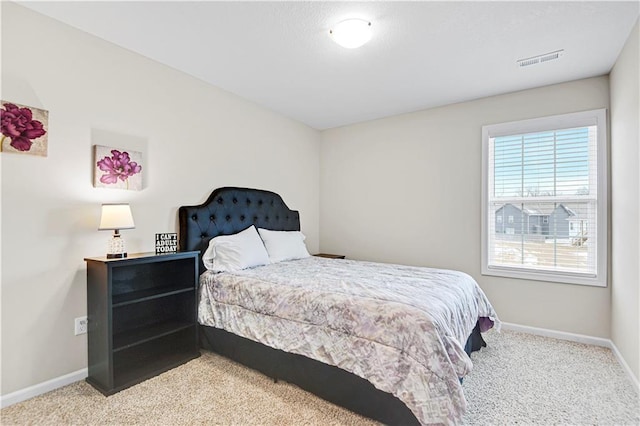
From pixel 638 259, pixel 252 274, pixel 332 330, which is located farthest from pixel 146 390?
pixel 638 259

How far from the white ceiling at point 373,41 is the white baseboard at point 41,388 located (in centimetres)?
248

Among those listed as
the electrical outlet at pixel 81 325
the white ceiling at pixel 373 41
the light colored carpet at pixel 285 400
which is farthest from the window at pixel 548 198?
the electrical outlet at pixel 81 325

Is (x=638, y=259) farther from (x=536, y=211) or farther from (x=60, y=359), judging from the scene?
(x=60, y=359)

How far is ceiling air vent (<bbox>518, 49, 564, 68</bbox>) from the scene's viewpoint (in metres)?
2.52

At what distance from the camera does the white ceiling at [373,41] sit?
201 centimetres

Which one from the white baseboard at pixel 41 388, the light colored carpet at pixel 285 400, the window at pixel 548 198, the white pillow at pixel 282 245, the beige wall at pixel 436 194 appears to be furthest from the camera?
the white pillow at pixel 282 245

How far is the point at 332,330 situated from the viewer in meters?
1.92

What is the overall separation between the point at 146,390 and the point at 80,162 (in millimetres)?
1679

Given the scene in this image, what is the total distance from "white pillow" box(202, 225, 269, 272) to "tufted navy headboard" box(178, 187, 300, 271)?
145 mm

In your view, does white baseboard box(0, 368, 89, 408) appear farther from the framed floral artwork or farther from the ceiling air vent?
the ceiling air vent

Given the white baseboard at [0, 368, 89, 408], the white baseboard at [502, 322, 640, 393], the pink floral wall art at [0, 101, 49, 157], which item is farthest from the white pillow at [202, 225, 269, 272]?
the white baseboard at [502, 322, 640, 393]

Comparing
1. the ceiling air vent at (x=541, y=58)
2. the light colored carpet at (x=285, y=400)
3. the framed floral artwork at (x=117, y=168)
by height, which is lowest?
the light colored carpet at (x=285, y=400)

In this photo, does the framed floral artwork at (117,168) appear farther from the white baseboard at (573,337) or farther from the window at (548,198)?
the white baseboard at (573,337)

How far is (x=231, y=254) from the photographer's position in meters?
2.81
